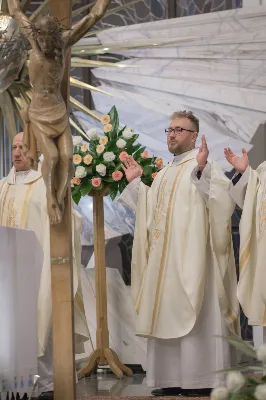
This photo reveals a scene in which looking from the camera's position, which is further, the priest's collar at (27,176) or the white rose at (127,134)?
the white rose at (127,134)

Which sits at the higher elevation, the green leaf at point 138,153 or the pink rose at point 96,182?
the green leaf at point 138,153

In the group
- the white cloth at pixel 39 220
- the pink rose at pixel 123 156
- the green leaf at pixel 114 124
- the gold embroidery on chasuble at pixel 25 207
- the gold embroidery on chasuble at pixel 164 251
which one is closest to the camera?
the gold embroidery on chasuble at pixel 164 251

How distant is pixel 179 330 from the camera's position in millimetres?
5645

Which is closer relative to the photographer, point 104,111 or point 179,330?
point 179,330

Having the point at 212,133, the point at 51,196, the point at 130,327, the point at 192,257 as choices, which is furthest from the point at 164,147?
the point at 51,196

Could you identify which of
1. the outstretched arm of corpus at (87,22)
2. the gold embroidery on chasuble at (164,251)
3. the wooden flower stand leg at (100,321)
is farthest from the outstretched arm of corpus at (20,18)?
the wooden flower stand leg at (100,321)

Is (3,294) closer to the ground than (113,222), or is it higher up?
closer to the ground

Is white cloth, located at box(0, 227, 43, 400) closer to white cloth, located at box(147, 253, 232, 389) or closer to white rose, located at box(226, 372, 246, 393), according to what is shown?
white cloth, located at box(147, 253, 232, 389)

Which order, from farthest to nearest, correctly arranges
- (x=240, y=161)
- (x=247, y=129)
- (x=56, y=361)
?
1. (x=247, y=129)
2. (x=240, y=161)
3. (x=56, y=361)

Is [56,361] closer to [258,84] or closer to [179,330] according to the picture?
[179,330]

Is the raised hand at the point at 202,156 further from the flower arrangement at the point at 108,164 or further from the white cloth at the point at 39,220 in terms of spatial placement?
the flower arrangement at the point at 108,164

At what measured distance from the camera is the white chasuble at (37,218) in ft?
19.3

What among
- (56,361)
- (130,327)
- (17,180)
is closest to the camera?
(56,361)

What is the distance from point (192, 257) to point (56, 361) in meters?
1.98
